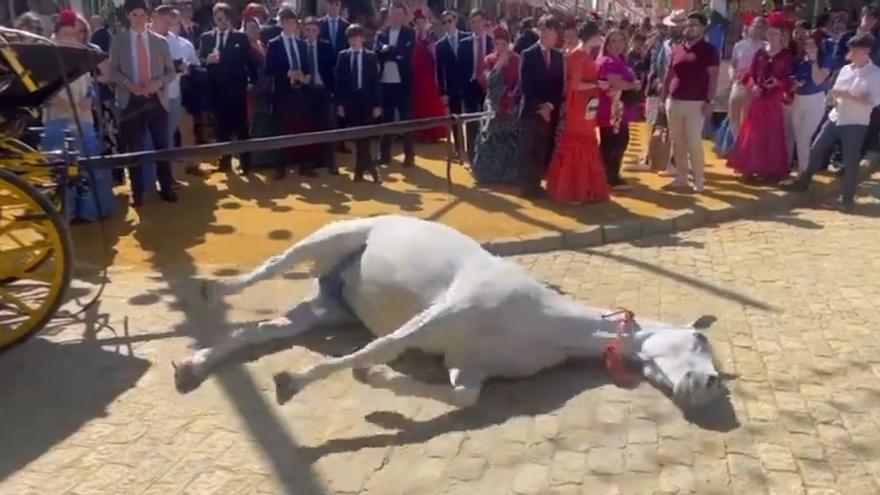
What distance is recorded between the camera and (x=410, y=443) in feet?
14.5

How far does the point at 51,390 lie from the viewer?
4906 mm

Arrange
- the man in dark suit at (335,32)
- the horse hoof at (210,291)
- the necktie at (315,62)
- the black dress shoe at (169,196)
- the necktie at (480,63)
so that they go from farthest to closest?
the necktie at (480,63)
the man in dark suit at (335,32)
the necktie at (315,62)
the black dress shoe at (169,196)
the horse hoof at (210,291)

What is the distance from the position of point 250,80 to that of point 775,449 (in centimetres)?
816

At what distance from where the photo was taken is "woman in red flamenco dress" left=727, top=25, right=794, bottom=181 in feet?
35.0

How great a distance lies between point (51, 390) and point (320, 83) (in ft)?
21.7

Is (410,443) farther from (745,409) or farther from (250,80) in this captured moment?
(250,80)

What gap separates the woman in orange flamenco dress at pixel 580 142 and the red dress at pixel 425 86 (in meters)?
3.21

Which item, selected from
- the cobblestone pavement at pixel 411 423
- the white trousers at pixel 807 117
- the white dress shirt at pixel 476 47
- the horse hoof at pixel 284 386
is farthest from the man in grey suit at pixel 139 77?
the white trousers at pixel 807 117

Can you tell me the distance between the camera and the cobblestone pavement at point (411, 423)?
4.11m

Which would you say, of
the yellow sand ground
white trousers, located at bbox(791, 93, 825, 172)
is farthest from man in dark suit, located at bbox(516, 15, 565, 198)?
white trousers, located at bbox(791, 93, 825, 172)

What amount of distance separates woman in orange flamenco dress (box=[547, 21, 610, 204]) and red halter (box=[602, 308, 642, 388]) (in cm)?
467

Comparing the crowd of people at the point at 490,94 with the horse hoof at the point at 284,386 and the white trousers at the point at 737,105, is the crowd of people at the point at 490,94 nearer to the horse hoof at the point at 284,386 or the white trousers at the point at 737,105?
the white trousers at the point at 737,105

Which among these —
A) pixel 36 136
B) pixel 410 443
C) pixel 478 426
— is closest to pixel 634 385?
pixel 478 426

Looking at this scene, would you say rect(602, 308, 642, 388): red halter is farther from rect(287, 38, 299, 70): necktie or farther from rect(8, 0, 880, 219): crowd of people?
rect(287, 38, 299, 70): necktie
